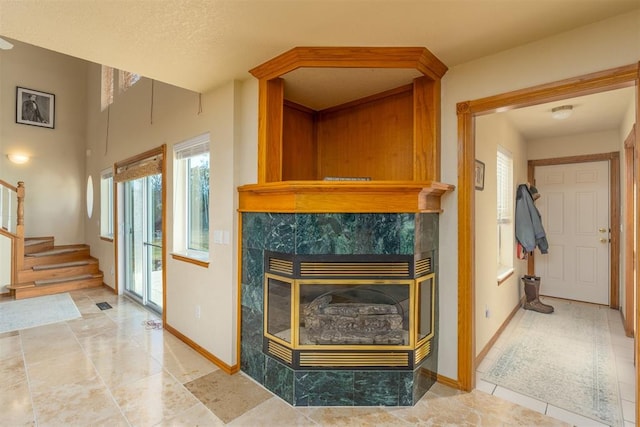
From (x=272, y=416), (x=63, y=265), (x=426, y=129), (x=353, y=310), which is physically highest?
(x=426, y=129)

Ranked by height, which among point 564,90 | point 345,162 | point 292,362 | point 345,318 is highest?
point 564,90

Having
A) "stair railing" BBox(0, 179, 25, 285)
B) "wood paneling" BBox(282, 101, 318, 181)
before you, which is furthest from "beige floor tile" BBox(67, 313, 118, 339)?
"wood paneling" BBox(282, 101, 318, 181)

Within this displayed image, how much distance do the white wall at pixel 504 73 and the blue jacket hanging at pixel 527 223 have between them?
2.29 m

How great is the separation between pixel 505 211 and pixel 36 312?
19.2ft

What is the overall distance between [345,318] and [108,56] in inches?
93.3

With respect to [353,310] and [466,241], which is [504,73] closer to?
[466,241]

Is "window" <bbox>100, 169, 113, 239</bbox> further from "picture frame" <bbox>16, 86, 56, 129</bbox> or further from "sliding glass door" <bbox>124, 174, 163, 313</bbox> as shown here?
"picture frame" <bbox>16, 86, 56, 129</bbox>

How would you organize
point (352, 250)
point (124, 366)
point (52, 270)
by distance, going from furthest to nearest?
point (52, 270) → point (124, 366) → point (352, 250)

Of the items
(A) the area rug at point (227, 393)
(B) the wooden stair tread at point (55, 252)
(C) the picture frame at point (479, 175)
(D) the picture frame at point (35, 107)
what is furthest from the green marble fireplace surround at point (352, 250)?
(D) the picture frame at point (35, 107)

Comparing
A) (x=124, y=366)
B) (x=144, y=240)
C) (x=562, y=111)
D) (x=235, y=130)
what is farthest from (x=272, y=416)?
(x=562, y=111)

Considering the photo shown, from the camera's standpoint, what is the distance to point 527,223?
3955mm

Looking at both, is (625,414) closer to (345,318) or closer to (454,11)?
(345,318)

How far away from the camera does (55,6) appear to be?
63.6 inches

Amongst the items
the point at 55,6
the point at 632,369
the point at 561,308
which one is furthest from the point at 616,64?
the point at 561,308
